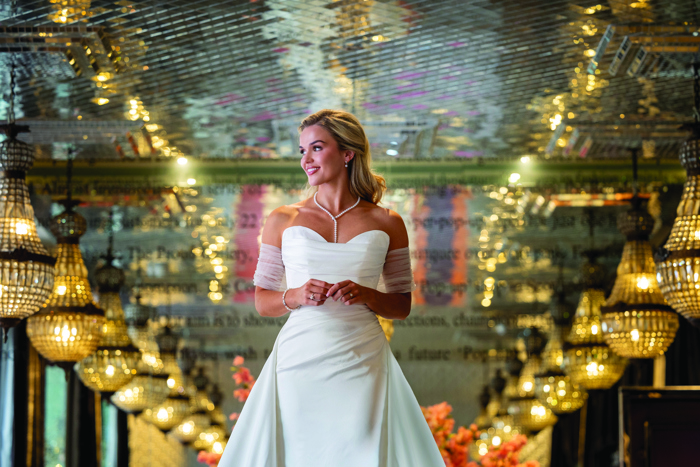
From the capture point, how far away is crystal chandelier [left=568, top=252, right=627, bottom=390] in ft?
20.7

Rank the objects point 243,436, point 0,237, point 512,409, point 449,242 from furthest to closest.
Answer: point 512,409 < point 449,242 < point 0,237 < point 243,436

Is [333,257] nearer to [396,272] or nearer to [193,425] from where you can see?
[396,272]

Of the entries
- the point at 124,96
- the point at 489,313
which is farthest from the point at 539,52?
the point at 489,313

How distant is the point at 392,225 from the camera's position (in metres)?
2.25

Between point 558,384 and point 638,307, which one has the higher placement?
point 638,307

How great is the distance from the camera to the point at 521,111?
5.34m

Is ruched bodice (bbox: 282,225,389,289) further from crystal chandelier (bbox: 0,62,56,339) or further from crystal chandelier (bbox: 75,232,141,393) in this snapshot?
crystal chandelier (bbox: 75,232,141,393)

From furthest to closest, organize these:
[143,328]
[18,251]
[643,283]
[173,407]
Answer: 1. [173,407]
2. [143,328]
3. [643,283]
4. [18,251]

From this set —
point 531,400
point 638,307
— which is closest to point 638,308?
point 638,307

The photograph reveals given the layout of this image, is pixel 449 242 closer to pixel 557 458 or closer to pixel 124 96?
pixel 124 96

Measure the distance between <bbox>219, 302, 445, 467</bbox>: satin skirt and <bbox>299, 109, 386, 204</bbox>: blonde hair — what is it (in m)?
0.35

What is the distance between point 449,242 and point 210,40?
3.73 metres

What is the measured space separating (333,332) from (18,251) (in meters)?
2.64

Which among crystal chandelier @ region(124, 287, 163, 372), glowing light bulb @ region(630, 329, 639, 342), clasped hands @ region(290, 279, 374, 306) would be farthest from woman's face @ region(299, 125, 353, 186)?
crystal chandelier @ region(124, 287, 163, 372)
